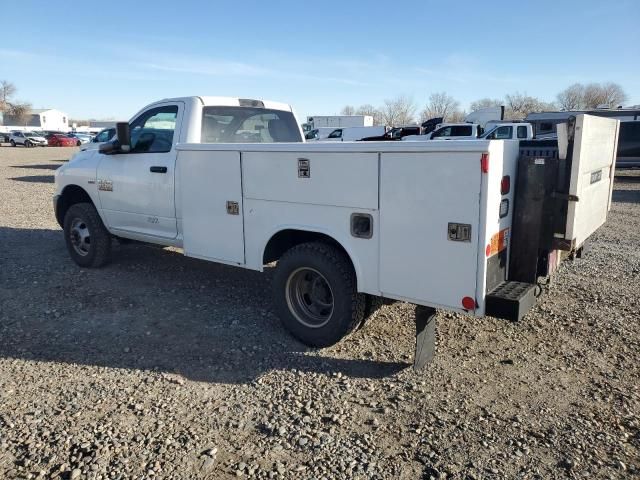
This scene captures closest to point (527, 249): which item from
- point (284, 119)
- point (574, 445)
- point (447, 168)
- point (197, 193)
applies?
point (447, 168)

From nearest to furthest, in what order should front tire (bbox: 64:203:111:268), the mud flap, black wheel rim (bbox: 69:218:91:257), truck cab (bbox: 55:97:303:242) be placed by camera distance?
the mud flap, truck cab (bbox: 55:97:303:242), front tire (bbox: 64:203:111:268), black wheel rim (bbox: 69:218:91:257)

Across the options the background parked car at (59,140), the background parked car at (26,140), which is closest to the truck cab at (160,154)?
the background parked car at (26,140)

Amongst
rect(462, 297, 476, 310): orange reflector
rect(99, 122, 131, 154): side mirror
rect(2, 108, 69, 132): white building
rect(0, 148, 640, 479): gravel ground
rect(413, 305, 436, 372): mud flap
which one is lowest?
rect(0, 148, 640, 479): gravel ground

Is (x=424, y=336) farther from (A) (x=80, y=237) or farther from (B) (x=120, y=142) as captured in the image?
(A) (x=80, y=237)

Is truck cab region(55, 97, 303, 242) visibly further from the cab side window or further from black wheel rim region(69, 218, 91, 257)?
black wheel rim region(69, 218, 91, 257)

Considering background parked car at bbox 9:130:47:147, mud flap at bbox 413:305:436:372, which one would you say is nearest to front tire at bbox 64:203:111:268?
mud flap at bbox 413:305:436:372

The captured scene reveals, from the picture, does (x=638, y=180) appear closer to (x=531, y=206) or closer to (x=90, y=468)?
(x=531, y=206)

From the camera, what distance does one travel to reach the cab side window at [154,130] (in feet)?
18.9

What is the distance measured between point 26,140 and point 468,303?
5472 centimetres

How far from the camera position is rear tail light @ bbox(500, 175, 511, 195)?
135 inches

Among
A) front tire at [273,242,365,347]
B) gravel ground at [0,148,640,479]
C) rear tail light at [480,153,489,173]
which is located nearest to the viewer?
gravel ground at [0,148,640,479]

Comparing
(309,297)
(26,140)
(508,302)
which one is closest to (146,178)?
(309,297)

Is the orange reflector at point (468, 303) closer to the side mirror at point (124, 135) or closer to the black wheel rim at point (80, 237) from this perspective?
the side mirror at point (124, 135)

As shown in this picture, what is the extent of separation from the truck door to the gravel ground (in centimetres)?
81
